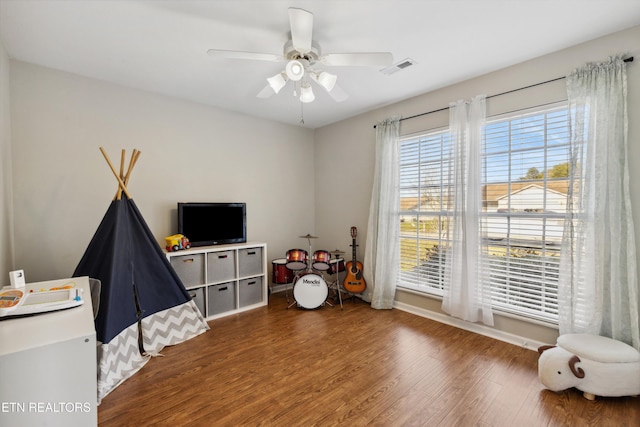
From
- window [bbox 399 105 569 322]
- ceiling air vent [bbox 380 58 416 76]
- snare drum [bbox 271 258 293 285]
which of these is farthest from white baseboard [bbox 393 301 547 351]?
ceiling air vent [bbox 380 58 416 76]

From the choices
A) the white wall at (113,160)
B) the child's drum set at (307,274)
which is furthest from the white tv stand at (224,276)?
the white wall at (113,160)

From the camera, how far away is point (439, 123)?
3.28m

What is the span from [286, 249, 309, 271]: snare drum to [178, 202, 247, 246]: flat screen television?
0.66 meters

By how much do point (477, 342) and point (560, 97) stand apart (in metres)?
2.35

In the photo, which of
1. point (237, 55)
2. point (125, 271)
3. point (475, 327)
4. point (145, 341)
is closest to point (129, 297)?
point (125, 271)

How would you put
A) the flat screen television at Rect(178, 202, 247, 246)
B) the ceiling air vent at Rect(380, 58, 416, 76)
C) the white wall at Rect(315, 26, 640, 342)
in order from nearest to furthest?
the white wall at Rect(315, 26, 640, 342) < the ceiling air vent at Rect(380, 58, 416, 76) < the flat screen television at Rect(178, 202, 247, 246)

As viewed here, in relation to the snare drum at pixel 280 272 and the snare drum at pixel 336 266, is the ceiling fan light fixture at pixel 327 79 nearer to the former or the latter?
the snare drum at pixel 336 266

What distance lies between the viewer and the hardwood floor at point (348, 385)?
1.80 metres

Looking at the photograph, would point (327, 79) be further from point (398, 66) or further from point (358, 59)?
point (398, 66)

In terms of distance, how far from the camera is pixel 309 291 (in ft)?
12.0

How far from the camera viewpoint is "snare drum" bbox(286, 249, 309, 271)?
3721mm

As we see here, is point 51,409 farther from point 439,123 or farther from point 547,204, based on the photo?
point 439,123

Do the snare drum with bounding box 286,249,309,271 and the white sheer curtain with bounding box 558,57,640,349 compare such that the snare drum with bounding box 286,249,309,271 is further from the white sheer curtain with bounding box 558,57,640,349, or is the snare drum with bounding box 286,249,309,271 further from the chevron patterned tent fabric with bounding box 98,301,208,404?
the white sheer curtain with bounding box 558,57,640,349

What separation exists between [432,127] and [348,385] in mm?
2825
